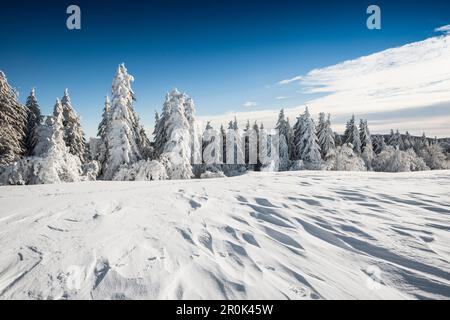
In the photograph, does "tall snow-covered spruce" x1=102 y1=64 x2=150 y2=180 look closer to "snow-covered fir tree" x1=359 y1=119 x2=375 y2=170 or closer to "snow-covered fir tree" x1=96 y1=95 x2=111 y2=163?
"snow-covered fir tree" x1=96 y1=95 x2=111 y2=163

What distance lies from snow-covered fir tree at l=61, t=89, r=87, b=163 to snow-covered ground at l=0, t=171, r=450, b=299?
24109 mm

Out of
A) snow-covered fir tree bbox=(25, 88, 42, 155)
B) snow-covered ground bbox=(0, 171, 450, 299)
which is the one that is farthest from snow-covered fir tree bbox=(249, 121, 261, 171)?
snow-covered ground bbox=(0, 171, 450, 299)

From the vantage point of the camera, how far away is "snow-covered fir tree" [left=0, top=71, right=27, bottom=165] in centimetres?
2094

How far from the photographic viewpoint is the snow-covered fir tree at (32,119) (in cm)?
2641

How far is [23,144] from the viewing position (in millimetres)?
25359

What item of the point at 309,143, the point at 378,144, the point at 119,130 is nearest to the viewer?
the point at 119,130

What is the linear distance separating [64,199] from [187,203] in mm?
2825

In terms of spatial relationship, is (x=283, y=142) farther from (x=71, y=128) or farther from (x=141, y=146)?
(x=71, y=128)

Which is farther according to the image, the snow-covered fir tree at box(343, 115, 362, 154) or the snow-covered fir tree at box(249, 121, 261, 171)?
the snow-covered fir tree at box(343, 115, 362, 154)

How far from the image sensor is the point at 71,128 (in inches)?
1097

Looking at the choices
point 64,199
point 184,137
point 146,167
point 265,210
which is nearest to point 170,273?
point 265,210

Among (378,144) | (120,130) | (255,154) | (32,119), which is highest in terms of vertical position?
(32,119)

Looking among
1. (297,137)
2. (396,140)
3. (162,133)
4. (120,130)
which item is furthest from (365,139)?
(120,130)

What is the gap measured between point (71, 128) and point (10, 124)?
5.36 meters
